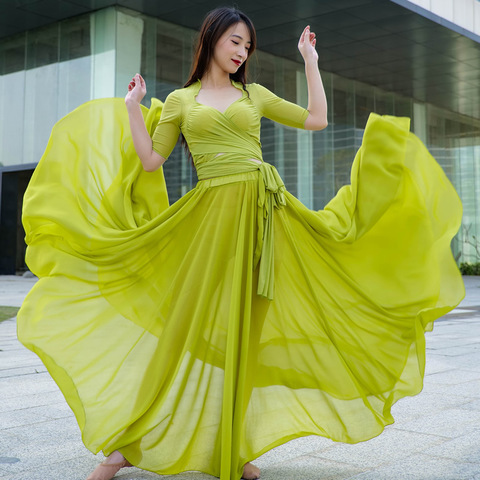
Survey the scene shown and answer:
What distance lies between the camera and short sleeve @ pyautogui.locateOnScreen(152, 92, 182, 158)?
291 cm

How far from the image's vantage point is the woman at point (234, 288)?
2.63 meters

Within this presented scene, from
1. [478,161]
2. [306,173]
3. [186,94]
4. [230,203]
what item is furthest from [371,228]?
[478,161]

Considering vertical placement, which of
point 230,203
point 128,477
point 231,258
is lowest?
point 128,477

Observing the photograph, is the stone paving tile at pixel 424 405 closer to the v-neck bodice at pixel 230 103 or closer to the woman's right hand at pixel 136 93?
the v-neck bodice at pixel 230 103

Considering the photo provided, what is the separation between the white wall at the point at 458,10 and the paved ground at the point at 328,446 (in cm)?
1262

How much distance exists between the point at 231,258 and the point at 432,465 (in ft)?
3.93

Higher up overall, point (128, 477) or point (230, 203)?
point (230, 203)

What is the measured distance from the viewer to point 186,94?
2920mm

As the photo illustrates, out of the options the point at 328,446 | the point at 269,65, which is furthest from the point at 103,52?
the point at 328,446

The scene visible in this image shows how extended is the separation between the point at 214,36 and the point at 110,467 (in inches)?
72.4

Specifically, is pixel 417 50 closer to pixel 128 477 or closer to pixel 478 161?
pixel 478 161

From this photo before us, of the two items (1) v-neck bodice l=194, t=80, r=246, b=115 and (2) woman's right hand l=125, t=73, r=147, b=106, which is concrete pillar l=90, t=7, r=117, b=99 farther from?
(1) v-neck bodice l=194, t=80, r=246, b=115

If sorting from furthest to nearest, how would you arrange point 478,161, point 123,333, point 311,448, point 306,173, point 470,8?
point 478,161 → point 306,173 → point 470,8 → point 311,448 → point 123,333

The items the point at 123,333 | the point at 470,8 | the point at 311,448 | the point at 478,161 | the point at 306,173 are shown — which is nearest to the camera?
the point at 123,333
